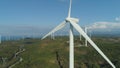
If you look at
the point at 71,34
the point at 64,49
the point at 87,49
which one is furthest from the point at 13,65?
the point at 71,34

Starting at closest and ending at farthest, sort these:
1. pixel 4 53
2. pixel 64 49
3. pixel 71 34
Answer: pixel 71 34
pixel 64 49
pixel 4 53

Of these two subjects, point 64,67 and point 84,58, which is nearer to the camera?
point 64,67

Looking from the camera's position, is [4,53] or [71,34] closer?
[71,34]

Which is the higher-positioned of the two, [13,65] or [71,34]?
[71,34]

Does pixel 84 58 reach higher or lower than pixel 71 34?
lower

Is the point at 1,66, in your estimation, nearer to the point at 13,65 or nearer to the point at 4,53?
the point at 13,65

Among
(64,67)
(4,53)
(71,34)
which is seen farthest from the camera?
(4,53)

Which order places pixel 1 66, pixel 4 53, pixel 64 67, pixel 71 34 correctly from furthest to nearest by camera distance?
1. pixel 4 53
2. pixel 1 66
3. pixel 64 67
4. pixel 71 34

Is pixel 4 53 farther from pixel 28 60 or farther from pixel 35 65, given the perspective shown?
pixel 35 65
